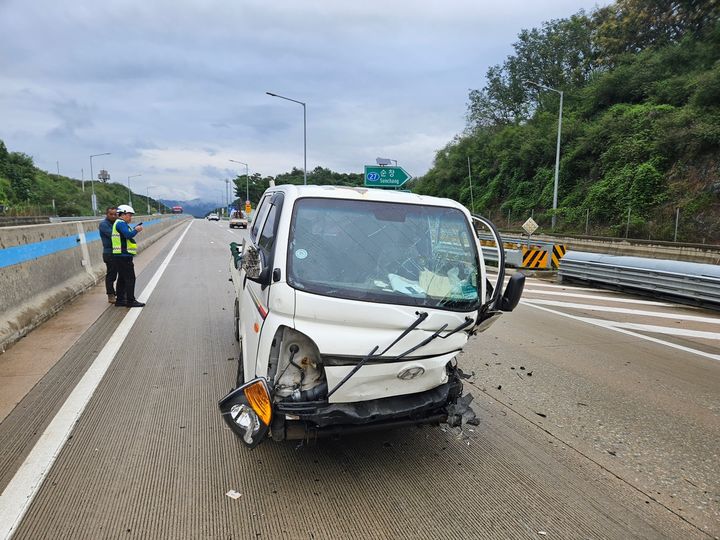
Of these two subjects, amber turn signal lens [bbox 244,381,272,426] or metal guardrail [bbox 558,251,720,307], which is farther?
metal guardrail [bbox 558,251,720,307]

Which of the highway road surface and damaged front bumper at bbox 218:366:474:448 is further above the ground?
damaged front bumper at bbox 218:366:474:448

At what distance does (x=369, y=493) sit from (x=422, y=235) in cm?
187

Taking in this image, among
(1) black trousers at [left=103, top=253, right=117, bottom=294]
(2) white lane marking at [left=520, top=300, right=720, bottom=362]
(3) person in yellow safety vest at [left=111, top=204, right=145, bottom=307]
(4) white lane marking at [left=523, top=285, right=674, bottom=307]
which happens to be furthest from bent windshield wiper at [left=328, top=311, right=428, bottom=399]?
(4) white lane marking at [left=523, top=285, right=674, bottom=307]

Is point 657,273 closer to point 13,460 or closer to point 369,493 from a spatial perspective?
point 369,493

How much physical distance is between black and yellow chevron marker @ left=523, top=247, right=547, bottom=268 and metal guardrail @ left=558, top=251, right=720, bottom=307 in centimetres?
200

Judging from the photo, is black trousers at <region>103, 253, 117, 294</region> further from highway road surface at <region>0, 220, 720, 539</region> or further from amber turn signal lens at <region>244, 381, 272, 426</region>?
amber turn signal lens at <region>244, 381, 272, 426</region>

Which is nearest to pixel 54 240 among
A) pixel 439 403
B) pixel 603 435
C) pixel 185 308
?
pixel 185 308

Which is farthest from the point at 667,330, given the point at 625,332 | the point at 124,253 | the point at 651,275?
the point at 124,253

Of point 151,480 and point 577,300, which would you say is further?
point 577,300

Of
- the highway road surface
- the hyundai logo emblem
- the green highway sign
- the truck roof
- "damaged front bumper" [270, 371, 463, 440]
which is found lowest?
the highway road surface

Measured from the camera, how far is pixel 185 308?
8.43 m

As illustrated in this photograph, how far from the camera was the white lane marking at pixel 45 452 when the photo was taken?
9.25 ft

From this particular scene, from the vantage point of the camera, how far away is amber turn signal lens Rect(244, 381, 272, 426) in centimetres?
280

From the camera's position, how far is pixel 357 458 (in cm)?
353
